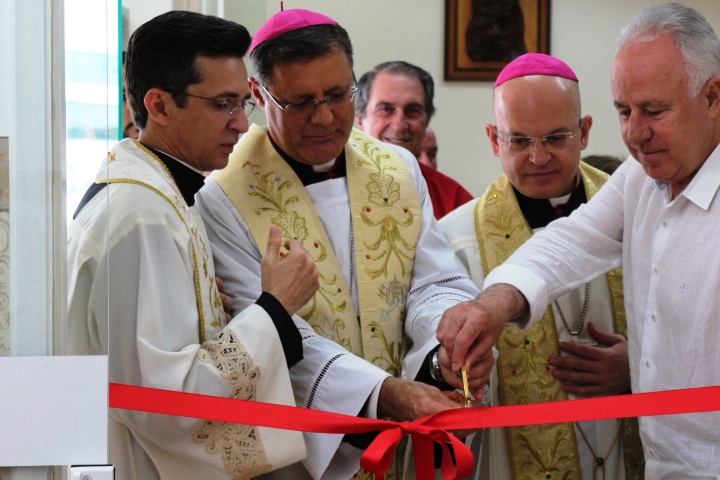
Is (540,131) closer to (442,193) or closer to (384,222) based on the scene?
(384,222)

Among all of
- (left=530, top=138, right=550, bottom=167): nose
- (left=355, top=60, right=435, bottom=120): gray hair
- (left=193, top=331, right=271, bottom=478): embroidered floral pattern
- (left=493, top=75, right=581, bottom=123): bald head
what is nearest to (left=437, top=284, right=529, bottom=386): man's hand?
(left=193, top=331, right=271, bottom=478): embroidered floral pattern

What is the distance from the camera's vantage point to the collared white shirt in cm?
270

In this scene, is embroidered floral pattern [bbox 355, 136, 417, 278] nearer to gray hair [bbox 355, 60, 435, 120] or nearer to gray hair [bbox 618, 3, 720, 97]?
gray hair [bbox 618, 3, 720, 97]

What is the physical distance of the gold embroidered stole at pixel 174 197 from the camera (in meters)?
2.54

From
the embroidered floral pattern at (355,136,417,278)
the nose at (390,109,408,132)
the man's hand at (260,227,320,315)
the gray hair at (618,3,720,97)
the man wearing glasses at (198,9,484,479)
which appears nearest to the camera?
the man's hand at (260,227,320,315)

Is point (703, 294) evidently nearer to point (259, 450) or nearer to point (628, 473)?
point (628, 473)

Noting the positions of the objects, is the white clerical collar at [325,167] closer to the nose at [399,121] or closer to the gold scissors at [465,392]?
the gold scissors at [465,392]

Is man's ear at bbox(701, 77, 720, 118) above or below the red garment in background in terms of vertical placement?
above

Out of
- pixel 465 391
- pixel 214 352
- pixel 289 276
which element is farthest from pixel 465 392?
pixel 214 352

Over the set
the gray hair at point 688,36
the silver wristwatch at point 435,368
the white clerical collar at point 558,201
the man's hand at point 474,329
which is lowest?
the silver wristwatch at point 435,368

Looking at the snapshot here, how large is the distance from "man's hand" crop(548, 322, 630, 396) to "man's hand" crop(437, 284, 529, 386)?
0.63 meters

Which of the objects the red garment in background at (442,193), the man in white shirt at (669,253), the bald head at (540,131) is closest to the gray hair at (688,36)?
the man in white shirt at (669,253)

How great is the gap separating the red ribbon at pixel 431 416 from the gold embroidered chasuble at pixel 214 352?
0.25ft

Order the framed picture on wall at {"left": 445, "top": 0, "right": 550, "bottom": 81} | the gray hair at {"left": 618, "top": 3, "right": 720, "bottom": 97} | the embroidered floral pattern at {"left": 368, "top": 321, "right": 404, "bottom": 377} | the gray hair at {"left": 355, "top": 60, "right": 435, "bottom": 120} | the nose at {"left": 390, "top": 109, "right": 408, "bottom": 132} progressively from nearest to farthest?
1. the gray hair at {"left": 618, "top": 3, "right": 720, "bottom": 97}
2. the embroidered floral pattern at {"left": 368, "top": 321, "right": 404, "bottom": 377}
3. the nose at {"left": 390, "top": 109, "right": 408, "bottom": 132}
4. the gray hair at {"left": 355, "top": 60, "right": 435, "bottom": 120}
5. the framed picture on wall at {"left": 445, "top": 0, "right": 550, "bottom": 81}
